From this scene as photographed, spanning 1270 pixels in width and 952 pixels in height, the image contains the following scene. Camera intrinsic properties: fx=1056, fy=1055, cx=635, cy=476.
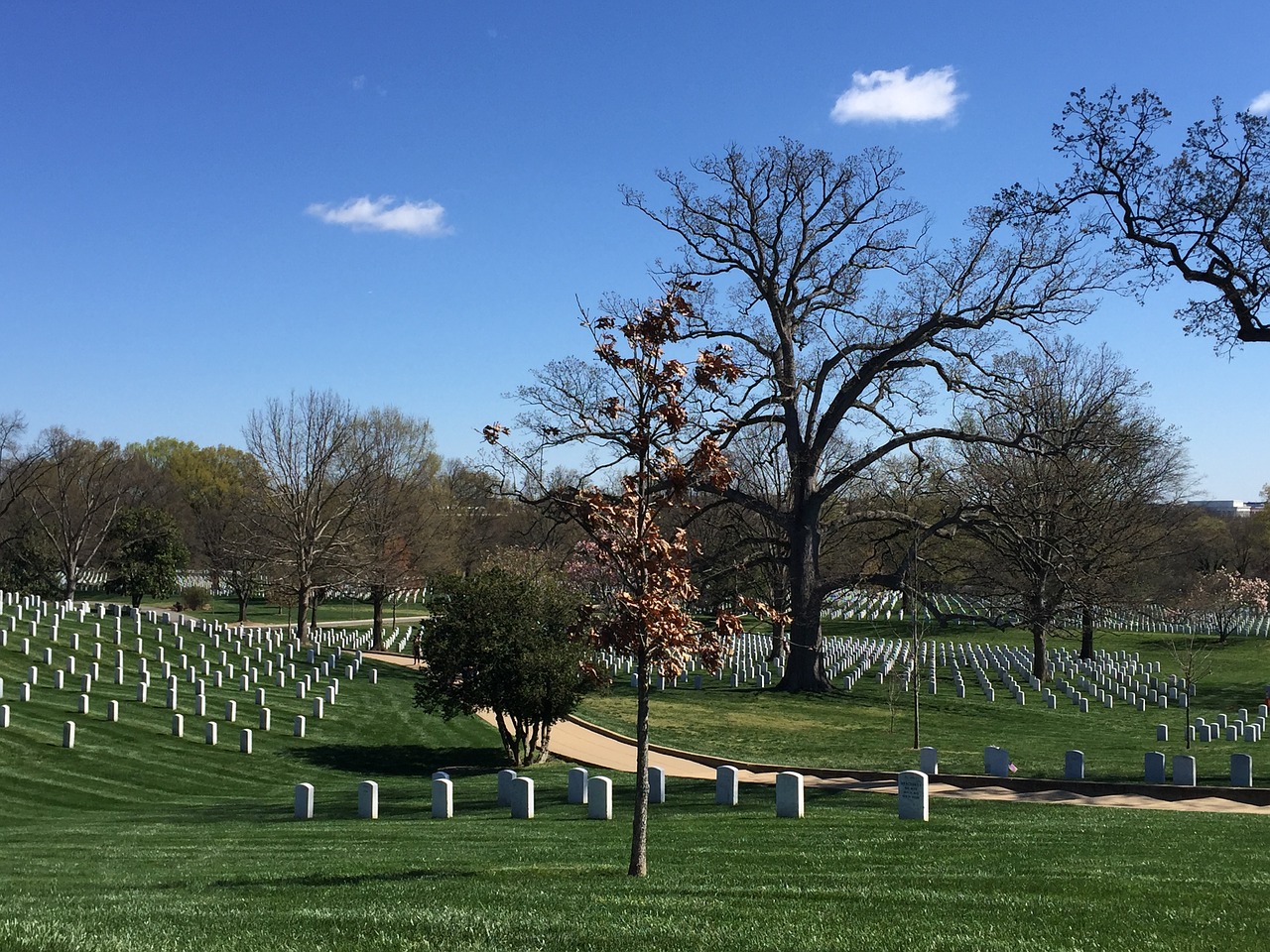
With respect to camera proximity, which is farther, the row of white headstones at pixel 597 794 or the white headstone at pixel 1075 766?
the white headstone at pixel 1075 766

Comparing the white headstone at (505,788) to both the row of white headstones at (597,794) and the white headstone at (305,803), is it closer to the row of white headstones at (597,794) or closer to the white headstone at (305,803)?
the row of white headstones at (597,794)

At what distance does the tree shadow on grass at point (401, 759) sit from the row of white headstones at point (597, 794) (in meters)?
6.23

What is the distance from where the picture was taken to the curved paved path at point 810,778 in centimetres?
1666

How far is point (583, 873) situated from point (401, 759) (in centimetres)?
1532

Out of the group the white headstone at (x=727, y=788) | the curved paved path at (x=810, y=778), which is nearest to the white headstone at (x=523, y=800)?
the white headstone at (x=727, y=788)

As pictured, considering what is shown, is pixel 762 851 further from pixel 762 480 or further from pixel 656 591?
pixel 762 480

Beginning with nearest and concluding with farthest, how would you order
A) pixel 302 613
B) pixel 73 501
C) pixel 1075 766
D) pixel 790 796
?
pixel 790 796 < pixel 1075 766 < pixel 302 613 < pixel 73 501

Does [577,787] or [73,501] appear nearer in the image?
[577,787]

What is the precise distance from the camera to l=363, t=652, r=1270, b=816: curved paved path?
1666 cm

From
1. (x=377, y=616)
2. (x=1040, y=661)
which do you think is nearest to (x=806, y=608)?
(x=1040, y=661)

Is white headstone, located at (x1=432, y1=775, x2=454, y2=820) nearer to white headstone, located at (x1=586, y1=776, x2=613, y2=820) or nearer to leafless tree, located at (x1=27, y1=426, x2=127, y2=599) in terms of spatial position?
white headstone, located at (x1=586, y1=776, x2=613, y2=820)

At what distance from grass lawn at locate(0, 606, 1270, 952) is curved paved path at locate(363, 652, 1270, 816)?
4.93 ft

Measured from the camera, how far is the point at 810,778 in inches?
777

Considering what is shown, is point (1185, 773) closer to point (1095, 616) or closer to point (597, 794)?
point (597, 794)
